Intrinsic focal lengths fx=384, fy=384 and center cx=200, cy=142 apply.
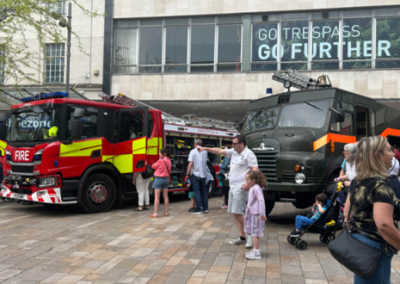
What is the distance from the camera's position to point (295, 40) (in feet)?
64.4

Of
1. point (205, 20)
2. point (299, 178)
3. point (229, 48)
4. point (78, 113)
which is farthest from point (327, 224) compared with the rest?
point (205, 20)

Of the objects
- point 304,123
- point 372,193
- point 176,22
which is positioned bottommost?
point 372,193

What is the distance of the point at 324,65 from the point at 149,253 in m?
16.1

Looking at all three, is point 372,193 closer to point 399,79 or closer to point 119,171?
point 119,171

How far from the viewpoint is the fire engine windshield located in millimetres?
8992

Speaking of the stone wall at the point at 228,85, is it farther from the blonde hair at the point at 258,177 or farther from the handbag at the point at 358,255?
the handbag at the point at 358,255

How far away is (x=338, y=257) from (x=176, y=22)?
64.7ft

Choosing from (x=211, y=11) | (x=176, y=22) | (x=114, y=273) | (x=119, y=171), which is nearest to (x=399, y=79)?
(x=211, y=11)

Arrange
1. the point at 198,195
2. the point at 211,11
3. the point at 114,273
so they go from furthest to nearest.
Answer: the point at 211,11, the point at 198,195, the point at 114,273

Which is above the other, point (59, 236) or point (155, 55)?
point (155, 55)

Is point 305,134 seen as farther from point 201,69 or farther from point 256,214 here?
point 201,69

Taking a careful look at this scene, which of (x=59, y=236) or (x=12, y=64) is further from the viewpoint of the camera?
(x=12, y=64)

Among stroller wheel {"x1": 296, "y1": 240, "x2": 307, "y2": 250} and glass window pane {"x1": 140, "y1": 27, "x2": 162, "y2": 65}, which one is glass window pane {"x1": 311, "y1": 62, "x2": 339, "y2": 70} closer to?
glass window pane {"x1": 140, "y1": 27, "x2": 162, "y2": 65}

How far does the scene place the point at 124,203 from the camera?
38.2 ft
